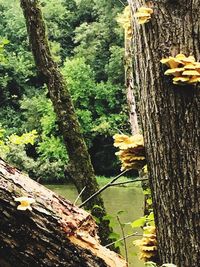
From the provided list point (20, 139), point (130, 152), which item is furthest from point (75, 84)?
point (130, 152)

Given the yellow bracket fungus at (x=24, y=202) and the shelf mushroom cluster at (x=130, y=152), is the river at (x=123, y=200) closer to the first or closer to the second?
the shelf mushroom cluster at (x=130, y=152)

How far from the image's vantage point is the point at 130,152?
1.93 m

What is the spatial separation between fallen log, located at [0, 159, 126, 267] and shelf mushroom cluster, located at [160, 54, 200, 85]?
58cm

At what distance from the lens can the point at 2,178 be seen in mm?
1633

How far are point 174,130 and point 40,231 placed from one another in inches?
23.4

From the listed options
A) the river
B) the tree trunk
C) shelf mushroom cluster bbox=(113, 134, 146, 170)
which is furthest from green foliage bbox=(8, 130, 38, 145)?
the river

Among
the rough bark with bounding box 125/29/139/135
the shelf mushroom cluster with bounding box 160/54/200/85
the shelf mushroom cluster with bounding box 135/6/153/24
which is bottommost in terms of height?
the rough bark with bounding box 125/29/139/135

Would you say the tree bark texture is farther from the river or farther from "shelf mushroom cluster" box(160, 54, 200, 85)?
the river

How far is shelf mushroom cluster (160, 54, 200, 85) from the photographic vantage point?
167 centimetres

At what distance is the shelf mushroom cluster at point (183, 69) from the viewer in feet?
5.49

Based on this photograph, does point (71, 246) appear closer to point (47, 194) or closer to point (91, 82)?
point (47, 194)

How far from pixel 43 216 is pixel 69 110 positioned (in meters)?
2.77

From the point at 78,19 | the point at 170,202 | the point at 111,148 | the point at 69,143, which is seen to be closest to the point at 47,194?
the point at 170,202

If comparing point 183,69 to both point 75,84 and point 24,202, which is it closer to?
point 24,202
